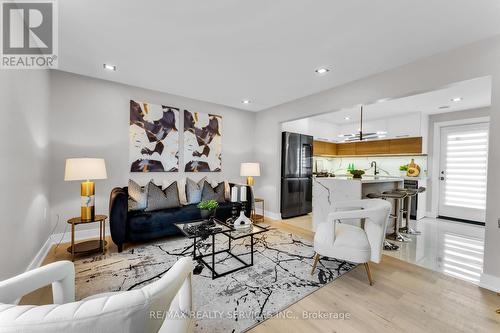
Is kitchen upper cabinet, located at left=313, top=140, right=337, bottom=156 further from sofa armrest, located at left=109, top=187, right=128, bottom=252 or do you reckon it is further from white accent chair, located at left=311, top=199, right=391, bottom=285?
sofa armrest, located at left=109, top=187, right=128, bottom=252

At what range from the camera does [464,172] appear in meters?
4.66

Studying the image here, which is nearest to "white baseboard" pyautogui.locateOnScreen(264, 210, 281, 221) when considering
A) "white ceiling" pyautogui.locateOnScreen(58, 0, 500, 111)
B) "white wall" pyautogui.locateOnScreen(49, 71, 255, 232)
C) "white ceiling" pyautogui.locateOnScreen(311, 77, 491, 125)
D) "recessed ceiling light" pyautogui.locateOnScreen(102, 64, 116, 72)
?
"white wall" pyautogui.locateOnScreen(49, 71, 255, 232)

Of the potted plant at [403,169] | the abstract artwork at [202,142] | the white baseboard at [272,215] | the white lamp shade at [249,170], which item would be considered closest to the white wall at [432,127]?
the potted plant at [403,169]

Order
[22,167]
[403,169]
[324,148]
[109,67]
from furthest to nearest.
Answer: [324,148], [403,169], [109,67], [22,167]

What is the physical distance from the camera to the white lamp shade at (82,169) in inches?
104

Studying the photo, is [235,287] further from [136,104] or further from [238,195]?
[136,104]

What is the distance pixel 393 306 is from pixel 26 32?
14.7 feet

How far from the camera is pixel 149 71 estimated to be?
3082 mm

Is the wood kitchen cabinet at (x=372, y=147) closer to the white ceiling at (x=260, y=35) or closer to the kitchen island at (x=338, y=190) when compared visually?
the kitchen island at (x=338, y=190)

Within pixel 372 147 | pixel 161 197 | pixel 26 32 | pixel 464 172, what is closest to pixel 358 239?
pixel 161 197

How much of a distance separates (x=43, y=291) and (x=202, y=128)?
333 cm

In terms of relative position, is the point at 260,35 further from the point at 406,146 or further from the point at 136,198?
the point at 406,146


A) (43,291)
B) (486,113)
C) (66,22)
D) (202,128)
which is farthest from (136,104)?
(486,113)

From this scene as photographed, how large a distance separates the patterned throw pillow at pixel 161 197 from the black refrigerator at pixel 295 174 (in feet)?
7.75
